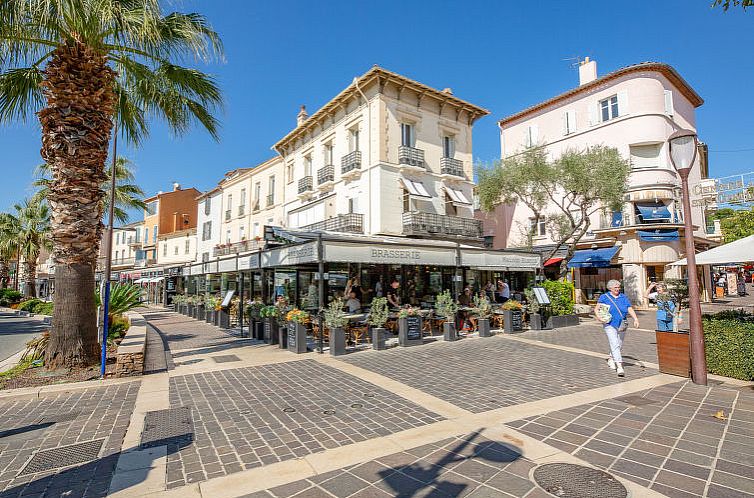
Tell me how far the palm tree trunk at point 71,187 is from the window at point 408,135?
596 inches

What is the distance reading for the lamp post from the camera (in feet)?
19.8

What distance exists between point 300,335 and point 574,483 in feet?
23.2

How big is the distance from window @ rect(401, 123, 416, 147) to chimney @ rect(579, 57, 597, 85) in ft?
43.2

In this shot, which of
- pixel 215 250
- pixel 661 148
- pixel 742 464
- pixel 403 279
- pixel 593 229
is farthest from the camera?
pixel 215 250

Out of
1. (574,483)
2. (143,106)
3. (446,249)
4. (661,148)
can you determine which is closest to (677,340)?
(574,483)

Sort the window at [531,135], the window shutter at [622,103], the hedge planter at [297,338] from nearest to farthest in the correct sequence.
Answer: the hedge planter at [297,338]
the window shutter at [622,103]
the window at [531,135]

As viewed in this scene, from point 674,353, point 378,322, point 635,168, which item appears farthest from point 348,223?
point 635,168

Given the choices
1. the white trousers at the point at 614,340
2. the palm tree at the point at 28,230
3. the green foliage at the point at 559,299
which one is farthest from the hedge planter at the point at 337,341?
the palm tree at the point at 28,230

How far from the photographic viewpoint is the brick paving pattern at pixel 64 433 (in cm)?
315

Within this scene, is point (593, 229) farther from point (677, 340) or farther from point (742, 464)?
point (742, 464)

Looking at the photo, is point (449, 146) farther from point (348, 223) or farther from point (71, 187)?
point (71, 187)

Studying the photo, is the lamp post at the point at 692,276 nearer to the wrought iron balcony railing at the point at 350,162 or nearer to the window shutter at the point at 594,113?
the wrought iron balcony railing at the point at 350,162

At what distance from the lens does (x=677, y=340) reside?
653 centimetres

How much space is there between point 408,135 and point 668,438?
18814 mm
